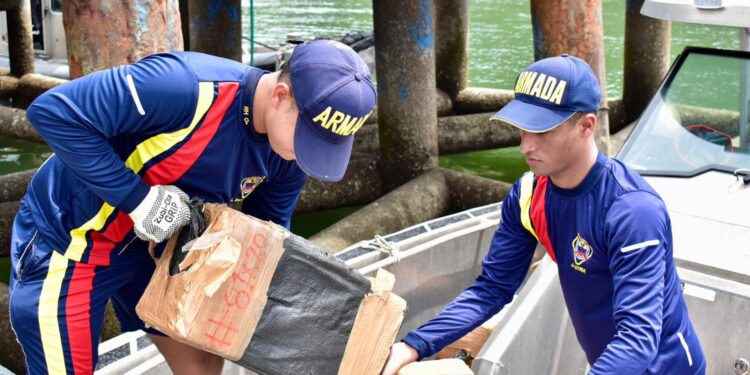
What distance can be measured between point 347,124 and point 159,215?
0.54 m

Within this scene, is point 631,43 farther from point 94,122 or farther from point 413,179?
point 94,122

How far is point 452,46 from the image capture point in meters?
10.1

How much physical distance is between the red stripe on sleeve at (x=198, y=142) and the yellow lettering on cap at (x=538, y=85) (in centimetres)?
80

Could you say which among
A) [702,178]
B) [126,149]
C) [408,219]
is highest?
[126,149]

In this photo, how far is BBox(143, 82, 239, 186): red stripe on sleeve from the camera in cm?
218

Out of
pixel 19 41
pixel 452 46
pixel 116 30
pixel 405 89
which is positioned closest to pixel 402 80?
pixel 405 89

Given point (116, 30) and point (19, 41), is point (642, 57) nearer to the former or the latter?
point (116, 30)

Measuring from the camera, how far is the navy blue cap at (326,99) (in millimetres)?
2016

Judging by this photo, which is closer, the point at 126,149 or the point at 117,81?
the point at 117,81

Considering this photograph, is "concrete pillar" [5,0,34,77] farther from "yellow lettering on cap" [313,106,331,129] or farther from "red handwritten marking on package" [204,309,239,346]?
"yellow lettering on cap" [313,106,331,129]

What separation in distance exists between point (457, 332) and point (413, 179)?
13.5 feet

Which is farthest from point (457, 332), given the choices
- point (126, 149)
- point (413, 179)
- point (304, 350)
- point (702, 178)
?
point (413, 179)

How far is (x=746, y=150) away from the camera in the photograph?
11.2 feet

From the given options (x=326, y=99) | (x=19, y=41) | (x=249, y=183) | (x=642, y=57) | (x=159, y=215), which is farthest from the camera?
(x=19, y=41)
